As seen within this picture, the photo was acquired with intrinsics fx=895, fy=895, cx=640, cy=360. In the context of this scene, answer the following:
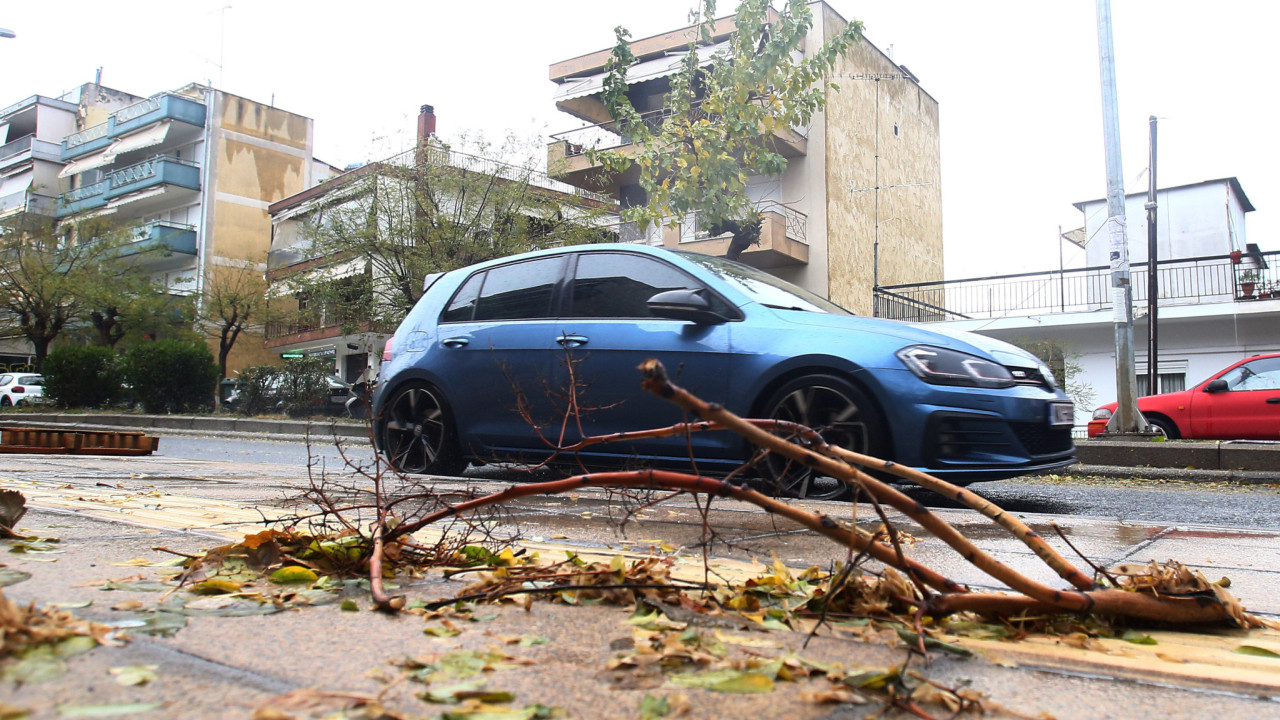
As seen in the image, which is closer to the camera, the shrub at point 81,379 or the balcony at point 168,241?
the shrub at point 81,379

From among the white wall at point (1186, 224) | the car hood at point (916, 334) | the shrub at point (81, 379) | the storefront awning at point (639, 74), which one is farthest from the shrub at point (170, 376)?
the white wall at point (1186, 224)

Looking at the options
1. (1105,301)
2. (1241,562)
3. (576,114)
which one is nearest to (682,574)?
(1241,562)

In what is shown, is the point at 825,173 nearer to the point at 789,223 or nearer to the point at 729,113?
the point at 789,223

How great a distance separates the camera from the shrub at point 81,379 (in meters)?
22.9

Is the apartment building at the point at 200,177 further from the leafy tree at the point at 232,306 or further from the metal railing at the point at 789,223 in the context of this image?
the metal railing at the point at 789,223

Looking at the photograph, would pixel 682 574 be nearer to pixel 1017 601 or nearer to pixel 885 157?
pixel 1017 601

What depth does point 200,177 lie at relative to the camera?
138ft

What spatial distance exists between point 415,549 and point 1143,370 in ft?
74.4

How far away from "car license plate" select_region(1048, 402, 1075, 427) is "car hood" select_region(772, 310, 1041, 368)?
0.25 meters

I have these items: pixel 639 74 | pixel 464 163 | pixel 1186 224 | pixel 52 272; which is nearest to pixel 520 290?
pixel 464 163

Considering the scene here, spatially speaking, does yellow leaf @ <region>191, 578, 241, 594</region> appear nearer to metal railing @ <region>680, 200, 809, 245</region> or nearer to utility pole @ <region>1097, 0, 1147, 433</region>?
utility pole @ <region>1097, 0, 1147, 433</region>

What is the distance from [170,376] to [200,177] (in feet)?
81.7

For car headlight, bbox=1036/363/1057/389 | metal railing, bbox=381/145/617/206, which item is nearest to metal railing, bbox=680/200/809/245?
metal railing, bbox=381/145/617/206

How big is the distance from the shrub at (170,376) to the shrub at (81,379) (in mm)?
1876
